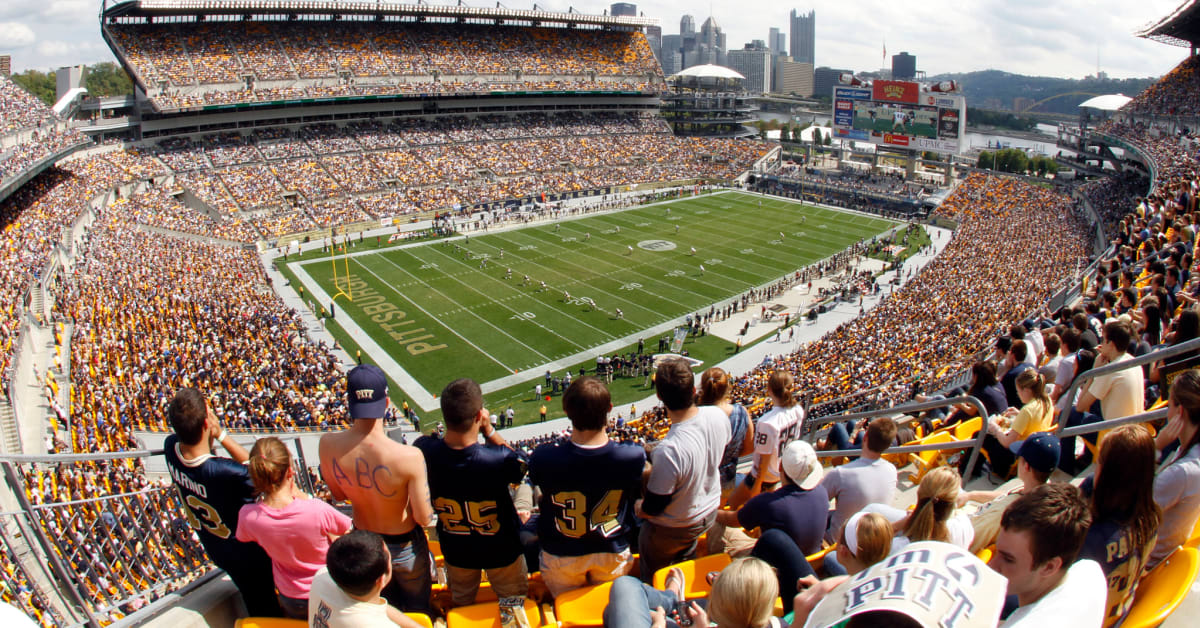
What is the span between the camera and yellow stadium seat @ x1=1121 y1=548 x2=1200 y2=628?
3.28 m

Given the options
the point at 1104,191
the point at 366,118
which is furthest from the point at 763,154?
the point at 366,118

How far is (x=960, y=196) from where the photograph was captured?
48.8m

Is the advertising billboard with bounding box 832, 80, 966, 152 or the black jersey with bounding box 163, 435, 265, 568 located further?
the advertising billboard with bounding box 832, 80, 966, 152

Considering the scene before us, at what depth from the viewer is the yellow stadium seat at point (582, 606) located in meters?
4.02

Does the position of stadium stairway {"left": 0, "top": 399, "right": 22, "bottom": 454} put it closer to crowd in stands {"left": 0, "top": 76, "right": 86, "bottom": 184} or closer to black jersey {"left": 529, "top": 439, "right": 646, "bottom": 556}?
black jersey {"left": 529, "top": 439, "right": 646, "bottom": 556}

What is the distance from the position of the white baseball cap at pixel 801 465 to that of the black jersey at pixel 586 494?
34.1 inches

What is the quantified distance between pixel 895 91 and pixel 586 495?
54760 millimetres

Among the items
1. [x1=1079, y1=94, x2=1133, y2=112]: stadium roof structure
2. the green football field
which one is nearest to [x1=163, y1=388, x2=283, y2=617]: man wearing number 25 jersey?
the green football field

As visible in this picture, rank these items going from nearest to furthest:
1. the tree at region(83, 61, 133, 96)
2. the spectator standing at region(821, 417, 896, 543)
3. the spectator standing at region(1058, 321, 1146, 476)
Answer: the spectator standing at region(821, 417, 896, 543), the spectator standing at region(1058, 321, 1146, 476), the tree at region(83, 61, 133, 96)

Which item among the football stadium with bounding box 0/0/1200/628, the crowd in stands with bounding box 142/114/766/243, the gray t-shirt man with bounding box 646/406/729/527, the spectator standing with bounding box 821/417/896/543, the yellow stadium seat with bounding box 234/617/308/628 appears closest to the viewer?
the football stadium with bounding box 0/0/1200/628

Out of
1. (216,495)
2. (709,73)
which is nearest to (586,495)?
(216,495)

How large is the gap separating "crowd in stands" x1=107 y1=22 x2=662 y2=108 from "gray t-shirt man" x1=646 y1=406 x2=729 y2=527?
52.1 metres

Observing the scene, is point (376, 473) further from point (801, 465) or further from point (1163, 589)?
point (1163, 589)

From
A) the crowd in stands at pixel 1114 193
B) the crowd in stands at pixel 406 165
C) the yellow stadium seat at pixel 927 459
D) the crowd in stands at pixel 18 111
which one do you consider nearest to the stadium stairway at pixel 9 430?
the yellow stadium seat at pixel 927 459
